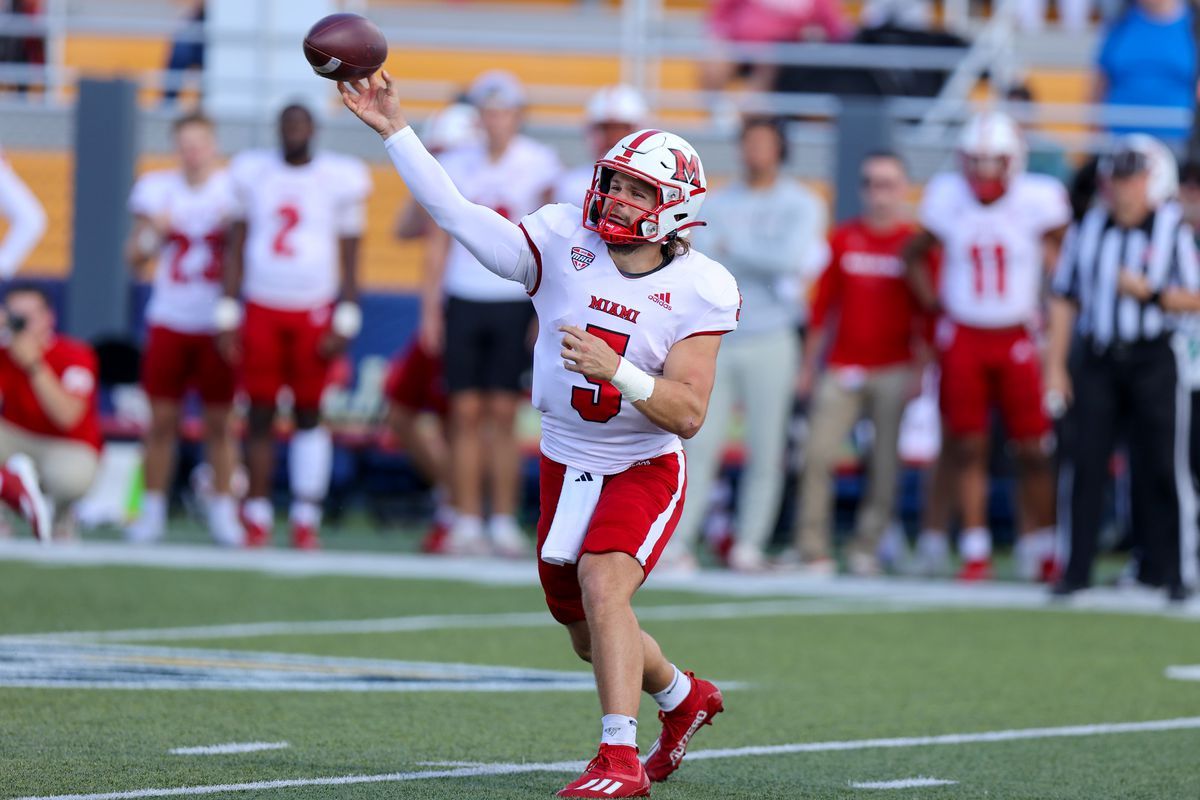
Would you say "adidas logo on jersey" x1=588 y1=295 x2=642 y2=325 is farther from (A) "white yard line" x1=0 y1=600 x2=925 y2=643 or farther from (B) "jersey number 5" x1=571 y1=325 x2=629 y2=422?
(A) "white yard line" x1=0 y1=600 x2=925 y2=643

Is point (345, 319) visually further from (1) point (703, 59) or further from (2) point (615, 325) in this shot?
(2) point (615, 325)

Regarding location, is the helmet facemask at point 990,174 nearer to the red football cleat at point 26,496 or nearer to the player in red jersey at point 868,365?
the player in red jersey at point 868,365

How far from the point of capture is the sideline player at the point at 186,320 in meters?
11.2

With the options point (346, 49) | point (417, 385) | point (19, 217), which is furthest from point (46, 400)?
point (346, 49)

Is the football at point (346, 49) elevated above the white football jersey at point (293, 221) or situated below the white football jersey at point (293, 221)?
above

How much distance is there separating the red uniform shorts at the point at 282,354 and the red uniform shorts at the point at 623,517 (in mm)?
5859

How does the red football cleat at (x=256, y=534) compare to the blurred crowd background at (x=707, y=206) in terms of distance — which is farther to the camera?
the red football cleat at (x=256, y=534)

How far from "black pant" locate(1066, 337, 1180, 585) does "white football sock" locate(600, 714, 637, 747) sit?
5.07 m

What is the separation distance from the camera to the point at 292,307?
11.0 meters

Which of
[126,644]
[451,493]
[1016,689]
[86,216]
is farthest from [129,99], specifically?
[1016,689]

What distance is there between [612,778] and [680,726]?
0.51 metres

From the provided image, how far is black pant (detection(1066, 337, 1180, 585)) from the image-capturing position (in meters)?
9.37

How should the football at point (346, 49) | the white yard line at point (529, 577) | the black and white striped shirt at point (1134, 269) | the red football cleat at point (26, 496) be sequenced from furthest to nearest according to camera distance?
the white yard line at point (529, 577)
the black and white striped shirt at point (1134, 269)
the red football cleat at point (26, 496)
the football at point (346, 49)

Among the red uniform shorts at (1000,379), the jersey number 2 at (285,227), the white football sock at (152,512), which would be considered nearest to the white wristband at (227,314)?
the jersey number 2 at (285,227)
